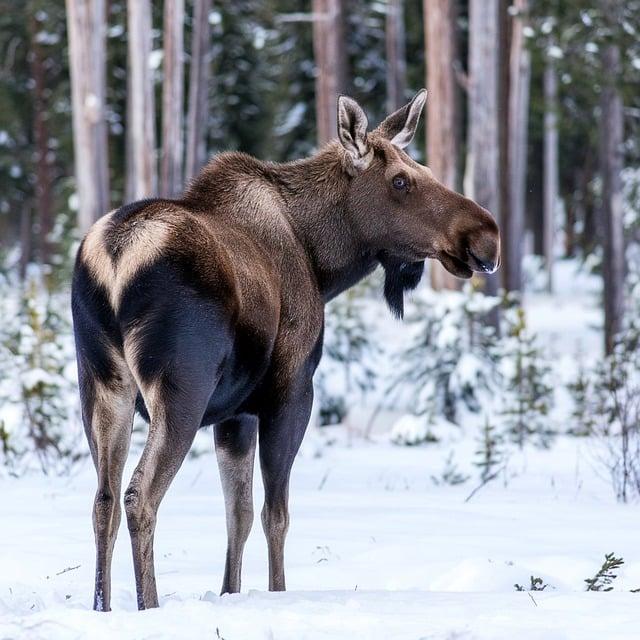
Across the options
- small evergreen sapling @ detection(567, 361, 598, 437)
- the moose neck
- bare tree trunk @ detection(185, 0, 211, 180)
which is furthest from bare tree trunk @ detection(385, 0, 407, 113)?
the moose neck

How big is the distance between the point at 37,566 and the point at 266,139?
26.1 m

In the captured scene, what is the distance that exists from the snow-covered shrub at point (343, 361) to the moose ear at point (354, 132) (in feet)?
25.0

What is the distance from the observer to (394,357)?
43.0 feet

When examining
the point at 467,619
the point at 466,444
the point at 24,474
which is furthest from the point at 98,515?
the point at 466,444

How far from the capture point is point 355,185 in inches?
199

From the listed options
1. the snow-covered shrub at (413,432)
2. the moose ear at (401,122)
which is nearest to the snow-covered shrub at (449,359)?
the snow-covered shrub at (413,432)

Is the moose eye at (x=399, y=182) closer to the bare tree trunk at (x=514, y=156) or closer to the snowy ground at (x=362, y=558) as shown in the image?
the snowy ground at (x=362, y=558)

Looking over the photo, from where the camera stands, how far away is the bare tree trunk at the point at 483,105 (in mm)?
14656

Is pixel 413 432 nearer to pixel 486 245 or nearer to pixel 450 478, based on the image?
pixel 450 478

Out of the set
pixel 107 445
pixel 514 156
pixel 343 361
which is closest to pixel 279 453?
pixel 107 445

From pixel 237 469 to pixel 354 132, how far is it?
1.58 metres

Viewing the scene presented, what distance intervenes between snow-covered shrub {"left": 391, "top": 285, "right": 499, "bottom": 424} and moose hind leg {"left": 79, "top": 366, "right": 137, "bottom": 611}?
24.7 feet

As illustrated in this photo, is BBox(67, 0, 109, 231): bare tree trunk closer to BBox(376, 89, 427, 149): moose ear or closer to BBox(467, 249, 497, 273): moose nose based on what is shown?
BBox(376, 89, 427, 149): moose ear

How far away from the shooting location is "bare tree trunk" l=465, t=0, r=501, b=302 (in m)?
14.7
